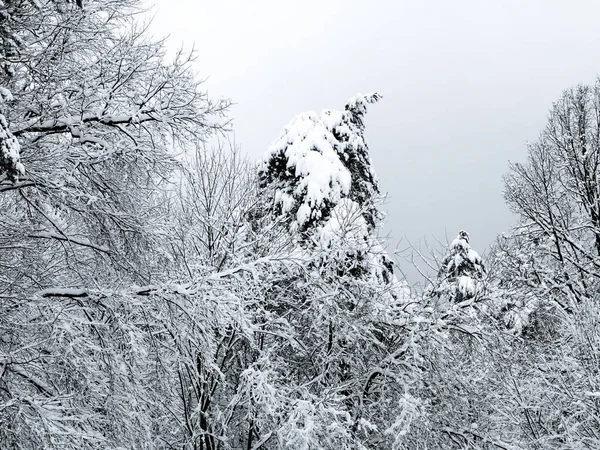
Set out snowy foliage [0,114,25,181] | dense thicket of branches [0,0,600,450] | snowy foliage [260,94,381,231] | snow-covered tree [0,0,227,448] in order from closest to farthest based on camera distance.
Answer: snowy foliage [0,114,25,181] → snow-covered tree [0,0,227,448] → dense thicket of branches [0,0,600,450] → snowy foliage [260,94,381,231]

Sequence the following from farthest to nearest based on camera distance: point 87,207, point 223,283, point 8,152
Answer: point 223,283 → point 87,207 → point 8,152

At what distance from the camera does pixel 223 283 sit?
5738 mm

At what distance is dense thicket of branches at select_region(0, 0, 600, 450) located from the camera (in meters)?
5.04

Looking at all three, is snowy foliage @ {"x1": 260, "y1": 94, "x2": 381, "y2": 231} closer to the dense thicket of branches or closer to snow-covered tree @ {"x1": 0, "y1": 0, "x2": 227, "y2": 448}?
the dense thicket of branches

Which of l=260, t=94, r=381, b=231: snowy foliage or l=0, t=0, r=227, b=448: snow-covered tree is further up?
l=260, t=94, r=381, b=231: snowy foliage

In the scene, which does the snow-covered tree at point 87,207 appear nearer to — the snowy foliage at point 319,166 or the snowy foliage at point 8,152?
the snowy foliage at point 8,152

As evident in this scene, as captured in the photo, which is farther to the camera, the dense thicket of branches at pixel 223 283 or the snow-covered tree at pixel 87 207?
the dense thicket of branches at pixel 223 283

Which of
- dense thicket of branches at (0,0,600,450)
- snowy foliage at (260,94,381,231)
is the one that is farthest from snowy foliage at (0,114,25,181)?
snowy foliage at (260,94,381,231)

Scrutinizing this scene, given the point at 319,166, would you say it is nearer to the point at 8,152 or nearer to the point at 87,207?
the point at 87,207

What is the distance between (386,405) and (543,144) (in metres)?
7.27

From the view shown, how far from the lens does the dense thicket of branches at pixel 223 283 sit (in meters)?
5.04

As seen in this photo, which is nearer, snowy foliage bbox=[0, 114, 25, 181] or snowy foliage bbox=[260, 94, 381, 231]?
snowy foliage bbox=[0, 114, 25, 181]

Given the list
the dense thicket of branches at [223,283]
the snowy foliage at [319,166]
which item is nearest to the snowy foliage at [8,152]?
the dense thicket of branches at [223,283]

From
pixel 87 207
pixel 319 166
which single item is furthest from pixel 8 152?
pixel 319 166
